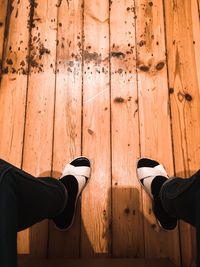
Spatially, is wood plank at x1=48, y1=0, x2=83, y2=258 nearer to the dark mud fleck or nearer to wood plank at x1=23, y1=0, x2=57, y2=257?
wood plank at x1=23, y1=0, x2=57, y2=257

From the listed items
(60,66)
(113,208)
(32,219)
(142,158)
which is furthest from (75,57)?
(32,219)

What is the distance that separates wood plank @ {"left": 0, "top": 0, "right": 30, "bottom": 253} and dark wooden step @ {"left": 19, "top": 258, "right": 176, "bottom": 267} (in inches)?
6.2

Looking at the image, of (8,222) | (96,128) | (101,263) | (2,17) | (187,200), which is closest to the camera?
(8,222)

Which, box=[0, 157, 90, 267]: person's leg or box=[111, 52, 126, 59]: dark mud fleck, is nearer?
box=[0, 157, 90, 267]: person's leg

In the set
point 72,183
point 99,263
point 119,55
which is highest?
point 119,55

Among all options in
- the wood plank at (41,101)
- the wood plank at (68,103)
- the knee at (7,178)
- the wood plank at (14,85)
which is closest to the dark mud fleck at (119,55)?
the wood plank at (68,103)

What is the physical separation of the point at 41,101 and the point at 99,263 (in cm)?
68

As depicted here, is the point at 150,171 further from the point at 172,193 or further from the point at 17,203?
the point at 17,203

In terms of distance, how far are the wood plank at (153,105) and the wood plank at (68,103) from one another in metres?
0.26

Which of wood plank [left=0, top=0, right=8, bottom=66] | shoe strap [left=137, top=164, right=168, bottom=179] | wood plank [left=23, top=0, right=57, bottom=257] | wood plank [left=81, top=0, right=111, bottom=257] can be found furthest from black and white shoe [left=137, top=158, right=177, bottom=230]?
wood plank [left=0, top=0, right=8, bottom=66]

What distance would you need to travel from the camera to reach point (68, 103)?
1.24 m

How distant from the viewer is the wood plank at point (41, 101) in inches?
45.3

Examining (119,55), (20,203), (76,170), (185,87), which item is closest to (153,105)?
(185,87)

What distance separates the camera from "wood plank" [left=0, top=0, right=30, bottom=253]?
1.18 meters
